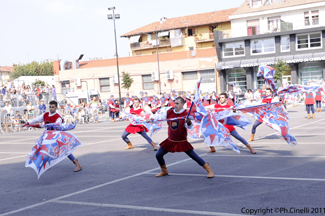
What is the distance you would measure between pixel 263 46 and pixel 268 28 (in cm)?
219

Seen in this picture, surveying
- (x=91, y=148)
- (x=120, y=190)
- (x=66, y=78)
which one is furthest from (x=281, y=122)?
(x=66, y=78)

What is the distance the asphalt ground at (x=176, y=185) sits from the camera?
570cm

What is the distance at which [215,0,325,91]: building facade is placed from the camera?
42.9 m

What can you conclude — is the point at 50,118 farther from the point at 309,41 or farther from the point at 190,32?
the point at 190,32

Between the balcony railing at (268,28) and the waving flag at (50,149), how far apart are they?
39.4 m

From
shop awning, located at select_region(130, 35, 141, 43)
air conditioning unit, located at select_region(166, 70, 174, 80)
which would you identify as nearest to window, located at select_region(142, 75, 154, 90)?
air conditioning unit, located at select_region(166, 70, 174, 80)

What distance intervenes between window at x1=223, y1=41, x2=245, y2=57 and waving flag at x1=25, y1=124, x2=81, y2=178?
40103 mm

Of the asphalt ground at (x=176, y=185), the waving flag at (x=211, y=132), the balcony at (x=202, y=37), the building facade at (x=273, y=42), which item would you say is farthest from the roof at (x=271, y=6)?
the waving flag at (x=211, y=132)

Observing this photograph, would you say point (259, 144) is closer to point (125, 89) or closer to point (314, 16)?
point (314, 16)

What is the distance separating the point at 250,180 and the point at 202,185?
2.95 ft

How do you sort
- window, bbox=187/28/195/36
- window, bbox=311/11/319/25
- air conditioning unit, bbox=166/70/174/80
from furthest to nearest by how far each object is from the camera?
1. window, bbox=187/28/195/36
2. air conditioning unit, bbox=166/70/174/80
3. window, bbox=311/11/319/25

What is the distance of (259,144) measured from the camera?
38.2ft

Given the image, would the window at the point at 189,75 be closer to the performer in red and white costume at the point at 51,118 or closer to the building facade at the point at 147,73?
the building facade at the point at 147,73

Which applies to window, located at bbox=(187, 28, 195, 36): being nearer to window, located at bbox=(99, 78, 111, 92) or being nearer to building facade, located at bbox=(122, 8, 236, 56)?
building facade, located at bbox=(122, 8, 236, 56)
